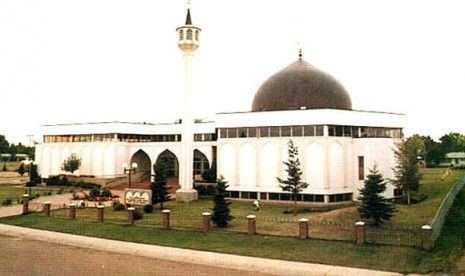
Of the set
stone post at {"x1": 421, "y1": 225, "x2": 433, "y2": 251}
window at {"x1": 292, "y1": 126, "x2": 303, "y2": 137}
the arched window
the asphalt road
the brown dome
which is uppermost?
the arched window

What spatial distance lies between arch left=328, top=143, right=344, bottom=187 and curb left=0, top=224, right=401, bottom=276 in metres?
18.1

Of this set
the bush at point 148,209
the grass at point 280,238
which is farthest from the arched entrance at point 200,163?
the bush at point 148,209

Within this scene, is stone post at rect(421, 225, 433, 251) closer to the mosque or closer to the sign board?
the mosque

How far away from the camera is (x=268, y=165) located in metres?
37.3

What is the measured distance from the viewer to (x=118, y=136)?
53.3 meters

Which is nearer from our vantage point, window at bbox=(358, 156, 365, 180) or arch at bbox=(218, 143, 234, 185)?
window at bbox=(358, 156, 365, 180)

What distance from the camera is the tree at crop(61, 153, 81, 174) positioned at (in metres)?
51.8

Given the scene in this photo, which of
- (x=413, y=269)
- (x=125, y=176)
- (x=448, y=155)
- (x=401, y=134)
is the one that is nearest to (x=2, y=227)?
(x=413, y=269)

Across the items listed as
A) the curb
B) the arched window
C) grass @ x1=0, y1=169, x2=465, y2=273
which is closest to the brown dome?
the arched window

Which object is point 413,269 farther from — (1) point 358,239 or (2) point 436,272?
(1) point 358,239

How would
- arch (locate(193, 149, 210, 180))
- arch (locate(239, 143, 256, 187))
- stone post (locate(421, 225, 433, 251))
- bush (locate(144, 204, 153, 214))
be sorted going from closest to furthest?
stone post (locate(421, 225, 433, 251)), bush (locate(144, 204, 153, 214)), arch (locate(239, 143, 256, 187)), arch (locate(193, 149, 210, 180))

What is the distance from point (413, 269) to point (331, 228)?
7.36 m

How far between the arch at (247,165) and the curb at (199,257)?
17.7m

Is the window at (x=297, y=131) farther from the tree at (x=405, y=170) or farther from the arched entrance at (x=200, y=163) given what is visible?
the arched entrance at (x=200, y=163)
